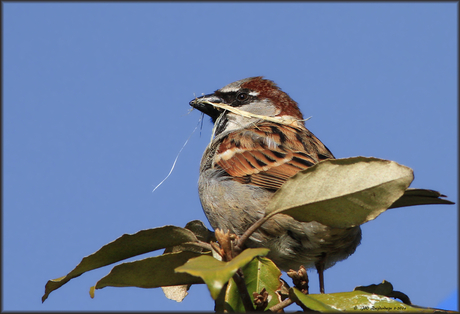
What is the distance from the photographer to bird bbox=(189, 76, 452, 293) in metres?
2.91

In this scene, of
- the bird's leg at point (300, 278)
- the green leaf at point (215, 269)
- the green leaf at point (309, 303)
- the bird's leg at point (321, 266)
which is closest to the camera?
the green leaf at point (215, 269)

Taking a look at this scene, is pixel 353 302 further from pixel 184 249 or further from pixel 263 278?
pixel 184 249

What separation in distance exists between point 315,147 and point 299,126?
65cm

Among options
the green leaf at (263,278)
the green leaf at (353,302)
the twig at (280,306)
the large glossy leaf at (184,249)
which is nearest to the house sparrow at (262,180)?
the large glossy leaf at (184,249)

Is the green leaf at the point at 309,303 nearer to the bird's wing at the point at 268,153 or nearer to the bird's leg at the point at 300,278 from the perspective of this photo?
the bird's leg at the point at 300,278

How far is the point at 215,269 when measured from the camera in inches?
61.5

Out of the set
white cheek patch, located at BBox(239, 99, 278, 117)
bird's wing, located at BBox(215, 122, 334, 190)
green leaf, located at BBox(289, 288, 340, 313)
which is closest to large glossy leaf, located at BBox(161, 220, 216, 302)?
green leaf, located at BBox(289, 288, 340, 313)

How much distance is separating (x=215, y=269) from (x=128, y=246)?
0.57 metres

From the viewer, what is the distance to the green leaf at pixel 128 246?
195 cm

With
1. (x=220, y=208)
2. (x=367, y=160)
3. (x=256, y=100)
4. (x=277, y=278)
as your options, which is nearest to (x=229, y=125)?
(x=256, y=100)

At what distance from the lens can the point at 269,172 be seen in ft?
10.8

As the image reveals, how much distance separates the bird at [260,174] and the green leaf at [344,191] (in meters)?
0.35

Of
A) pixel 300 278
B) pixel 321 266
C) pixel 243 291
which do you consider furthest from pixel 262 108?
pixel 243 291

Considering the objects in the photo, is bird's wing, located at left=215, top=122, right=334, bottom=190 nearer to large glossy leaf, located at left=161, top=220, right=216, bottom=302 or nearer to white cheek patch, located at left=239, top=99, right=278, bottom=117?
white cheek patch, located at left=239, top=99, right=278, bottom=117
